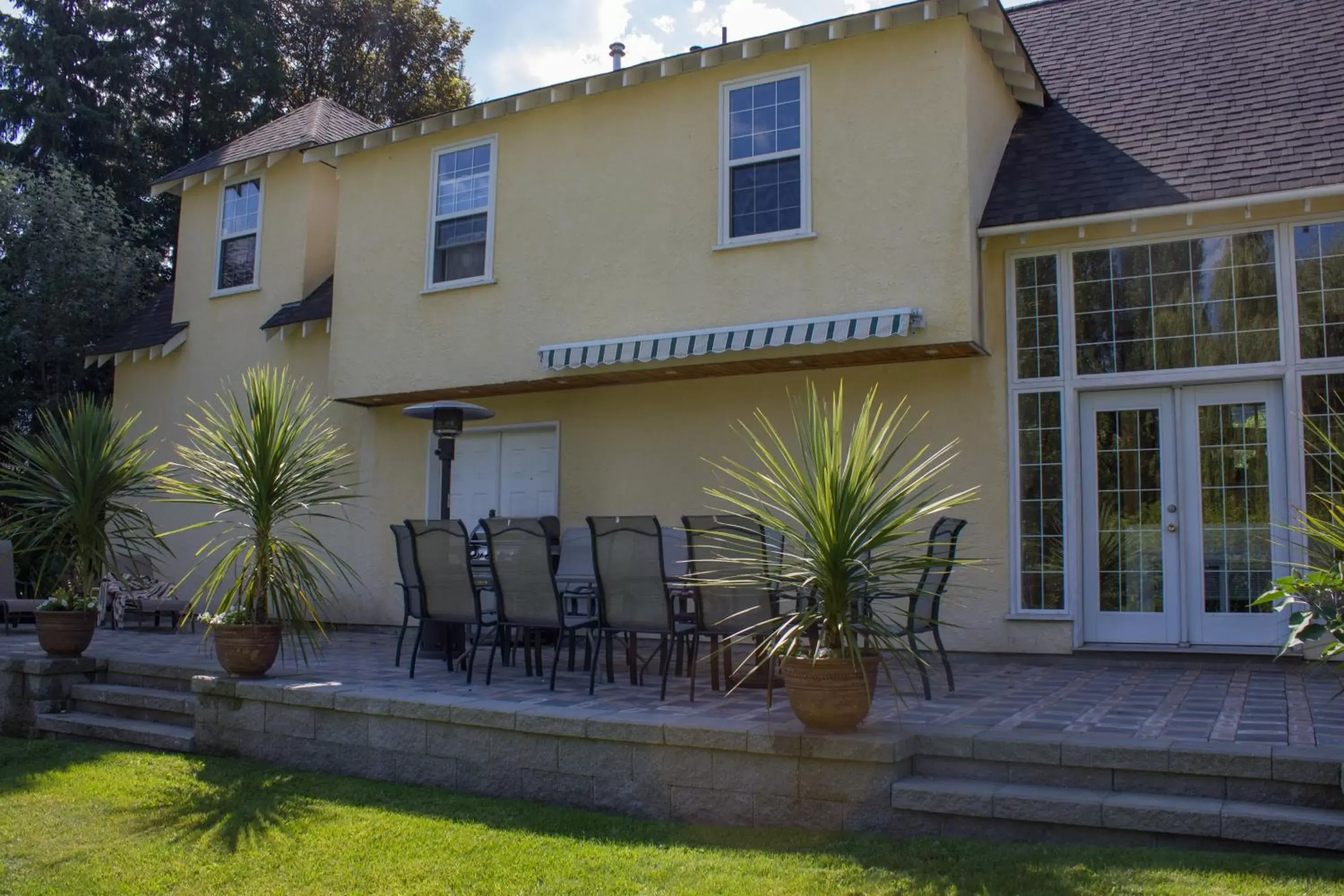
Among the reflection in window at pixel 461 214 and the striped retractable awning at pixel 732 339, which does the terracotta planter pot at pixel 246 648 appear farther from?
the reflection in window at pixel 461 214

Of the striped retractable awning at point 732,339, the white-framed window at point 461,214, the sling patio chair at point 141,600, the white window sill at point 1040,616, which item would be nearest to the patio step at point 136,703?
the sling patio chair at point 141,600

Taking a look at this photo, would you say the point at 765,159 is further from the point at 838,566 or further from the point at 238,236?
the point at 238,236

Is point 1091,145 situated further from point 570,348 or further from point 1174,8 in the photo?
point 570,348

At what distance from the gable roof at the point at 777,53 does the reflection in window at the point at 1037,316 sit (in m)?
2.28

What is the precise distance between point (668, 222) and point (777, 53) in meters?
2.09

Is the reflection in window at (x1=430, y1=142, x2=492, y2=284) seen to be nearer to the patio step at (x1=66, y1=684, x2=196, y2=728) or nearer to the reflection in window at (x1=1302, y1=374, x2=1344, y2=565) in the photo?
the patio step at (x1=66, y1=684, x2=196, y2=728)

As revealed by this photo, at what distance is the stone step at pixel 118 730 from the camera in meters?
8.59

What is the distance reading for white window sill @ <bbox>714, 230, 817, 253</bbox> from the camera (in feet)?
36.2

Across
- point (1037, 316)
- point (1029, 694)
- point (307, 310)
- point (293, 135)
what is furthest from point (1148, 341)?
point (293, 135)

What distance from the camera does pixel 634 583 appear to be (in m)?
7.88

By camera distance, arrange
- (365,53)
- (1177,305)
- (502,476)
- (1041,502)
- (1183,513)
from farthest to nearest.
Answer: (365,53)
(502,476)
(1041,502)
(1177,305)
(1183,513)

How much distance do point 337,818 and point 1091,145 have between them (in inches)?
374

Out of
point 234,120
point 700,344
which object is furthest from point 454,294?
point 234,120

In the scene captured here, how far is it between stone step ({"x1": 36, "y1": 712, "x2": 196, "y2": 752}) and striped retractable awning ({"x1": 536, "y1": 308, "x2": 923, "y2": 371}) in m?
5.44
